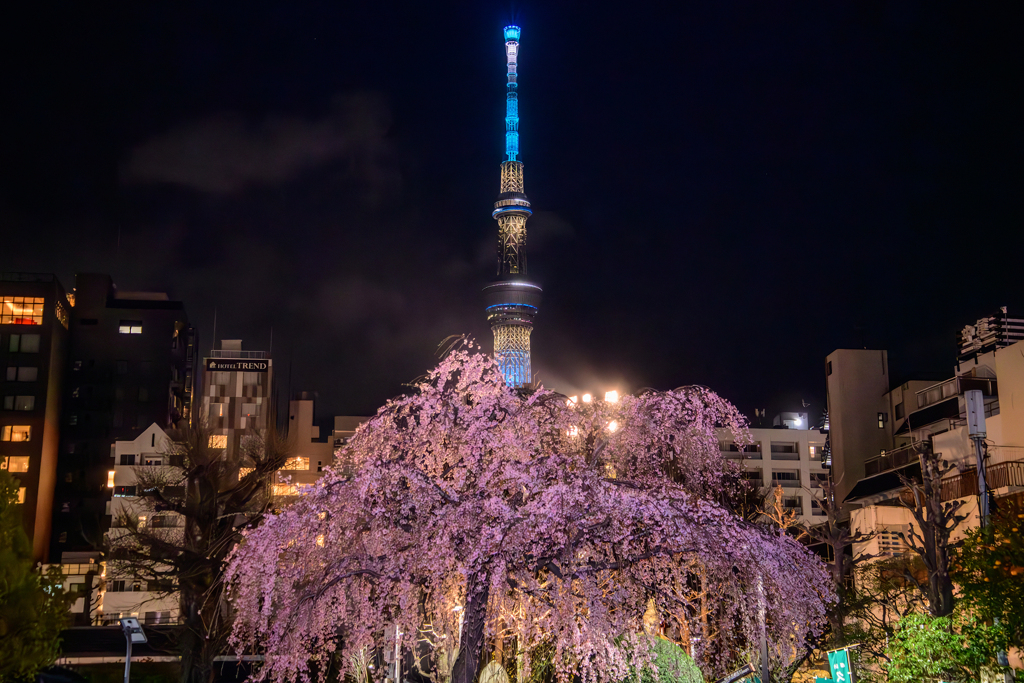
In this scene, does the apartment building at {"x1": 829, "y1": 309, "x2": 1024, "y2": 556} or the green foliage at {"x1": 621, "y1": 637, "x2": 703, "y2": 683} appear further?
the apartment building at {"x1": 829, "y1": 309, "x2": 1024, "y2": 556}

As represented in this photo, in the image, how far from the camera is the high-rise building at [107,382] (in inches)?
2709

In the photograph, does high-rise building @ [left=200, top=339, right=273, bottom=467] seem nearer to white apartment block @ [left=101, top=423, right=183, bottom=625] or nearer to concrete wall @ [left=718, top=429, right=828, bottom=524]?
white apartment block @ [left=101, top=423, right=183, bottom=625]

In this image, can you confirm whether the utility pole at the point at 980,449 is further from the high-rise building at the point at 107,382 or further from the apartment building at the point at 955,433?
the high-rise building at the point at 107,382

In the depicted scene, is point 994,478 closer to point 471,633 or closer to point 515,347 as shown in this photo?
point 471,633

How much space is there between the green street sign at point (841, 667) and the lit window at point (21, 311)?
66572mm

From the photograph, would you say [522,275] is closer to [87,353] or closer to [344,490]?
[87,353]

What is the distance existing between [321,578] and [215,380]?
3316 inches

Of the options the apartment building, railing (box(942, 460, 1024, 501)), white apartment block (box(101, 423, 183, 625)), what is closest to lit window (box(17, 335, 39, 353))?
white apartment block (box(101, 423, 183, 625))

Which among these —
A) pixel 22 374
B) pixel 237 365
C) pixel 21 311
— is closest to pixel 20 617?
pixel 22 374

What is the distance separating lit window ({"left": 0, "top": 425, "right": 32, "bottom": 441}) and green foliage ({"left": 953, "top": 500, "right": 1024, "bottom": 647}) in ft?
210

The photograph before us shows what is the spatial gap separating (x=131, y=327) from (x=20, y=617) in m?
53.0

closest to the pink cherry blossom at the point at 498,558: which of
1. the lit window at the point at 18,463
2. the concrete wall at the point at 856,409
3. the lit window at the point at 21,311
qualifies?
the concrete wall at the point at 856,409

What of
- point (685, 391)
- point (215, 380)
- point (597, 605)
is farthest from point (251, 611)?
point (215, 380)

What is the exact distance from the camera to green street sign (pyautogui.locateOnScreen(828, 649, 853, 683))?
45.2ft
